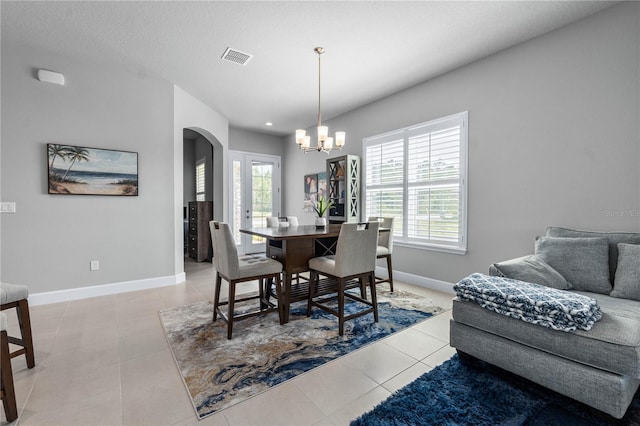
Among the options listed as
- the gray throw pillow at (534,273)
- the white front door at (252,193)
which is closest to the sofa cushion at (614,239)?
the gray throw pillow at (534,273)

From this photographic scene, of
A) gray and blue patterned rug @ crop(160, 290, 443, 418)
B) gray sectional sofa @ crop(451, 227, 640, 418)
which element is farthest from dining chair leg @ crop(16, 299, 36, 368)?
gray sectional sofa @ crop(451, 227, 640, 418)

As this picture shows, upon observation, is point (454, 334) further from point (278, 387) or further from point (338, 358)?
point (278, 387)

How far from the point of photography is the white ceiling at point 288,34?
97.3 inches

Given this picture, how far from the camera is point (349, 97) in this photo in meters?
4.48

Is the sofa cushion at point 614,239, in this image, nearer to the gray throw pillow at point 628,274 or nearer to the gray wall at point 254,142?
the gray throw pillow at point 628,274

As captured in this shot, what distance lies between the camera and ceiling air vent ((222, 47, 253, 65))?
316 centimetres

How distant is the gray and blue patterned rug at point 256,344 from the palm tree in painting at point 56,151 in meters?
2.19

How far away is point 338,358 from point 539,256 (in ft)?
6.10

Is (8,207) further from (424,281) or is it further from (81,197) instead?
(424,281)

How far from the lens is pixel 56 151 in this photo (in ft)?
11.0

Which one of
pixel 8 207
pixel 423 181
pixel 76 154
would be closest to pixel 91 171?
pixel 76 154

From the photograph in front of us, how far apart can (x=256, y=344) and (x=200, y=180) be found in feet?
18.4

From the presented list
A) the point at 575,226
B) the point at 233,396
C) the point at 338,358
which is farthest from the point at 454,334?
the point at 575,226

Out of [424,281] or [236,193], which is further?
[236,193]
